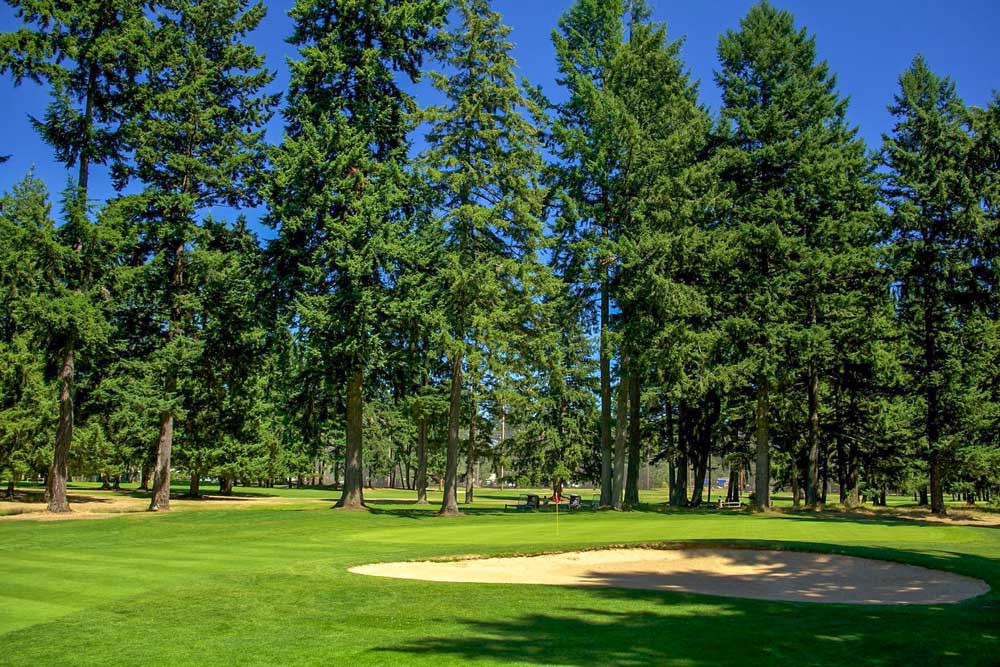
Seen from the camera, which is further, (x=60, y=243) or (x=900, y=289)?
(x=900, y=289)

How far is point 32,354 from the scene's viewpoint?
3541cm

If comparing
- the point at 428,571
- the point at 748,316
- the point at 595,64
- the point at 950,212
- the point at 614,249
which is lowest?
the point at 428,571

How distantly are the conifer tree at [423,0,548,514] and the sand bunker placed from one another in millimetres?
13253

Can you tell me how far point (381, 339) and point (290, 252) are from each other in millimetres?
4698

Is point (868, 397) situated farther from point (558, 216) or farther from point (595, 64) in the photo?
point (595, 64)

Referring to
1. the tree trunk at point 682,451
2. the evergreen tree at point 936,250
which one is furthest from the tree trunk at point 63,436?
→ the evergreen tree at point 936,250

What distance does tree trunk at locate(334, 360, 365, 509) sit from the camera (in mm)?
29234

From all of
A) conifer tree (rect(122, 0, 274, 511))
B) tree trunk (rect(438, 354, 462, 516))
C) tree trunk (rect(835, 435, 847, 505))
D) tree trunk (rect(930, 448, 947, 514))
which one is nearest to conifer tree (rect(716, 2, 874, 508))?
tree trunk (rect(930, 448, 947, 514))

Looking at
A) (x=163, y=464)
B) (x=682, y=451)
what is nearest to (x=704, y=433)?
(x=682, y=451)

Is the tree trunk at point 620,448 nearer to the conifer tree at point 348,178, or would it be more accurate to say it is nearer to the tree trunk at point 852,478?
the conifer tree at point 348,178

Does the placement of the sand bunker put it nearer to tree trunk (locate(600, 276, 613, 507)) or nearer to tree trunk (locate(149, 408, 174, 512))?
tree trunk (locate(600, 276, 613, 507))

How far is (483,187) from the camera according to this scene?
95.1 ft

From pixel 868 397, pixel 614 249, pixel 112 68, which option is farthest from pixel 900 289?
pixel 112 68

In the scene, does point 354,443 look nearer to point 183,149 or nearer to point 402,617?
point 183,149
